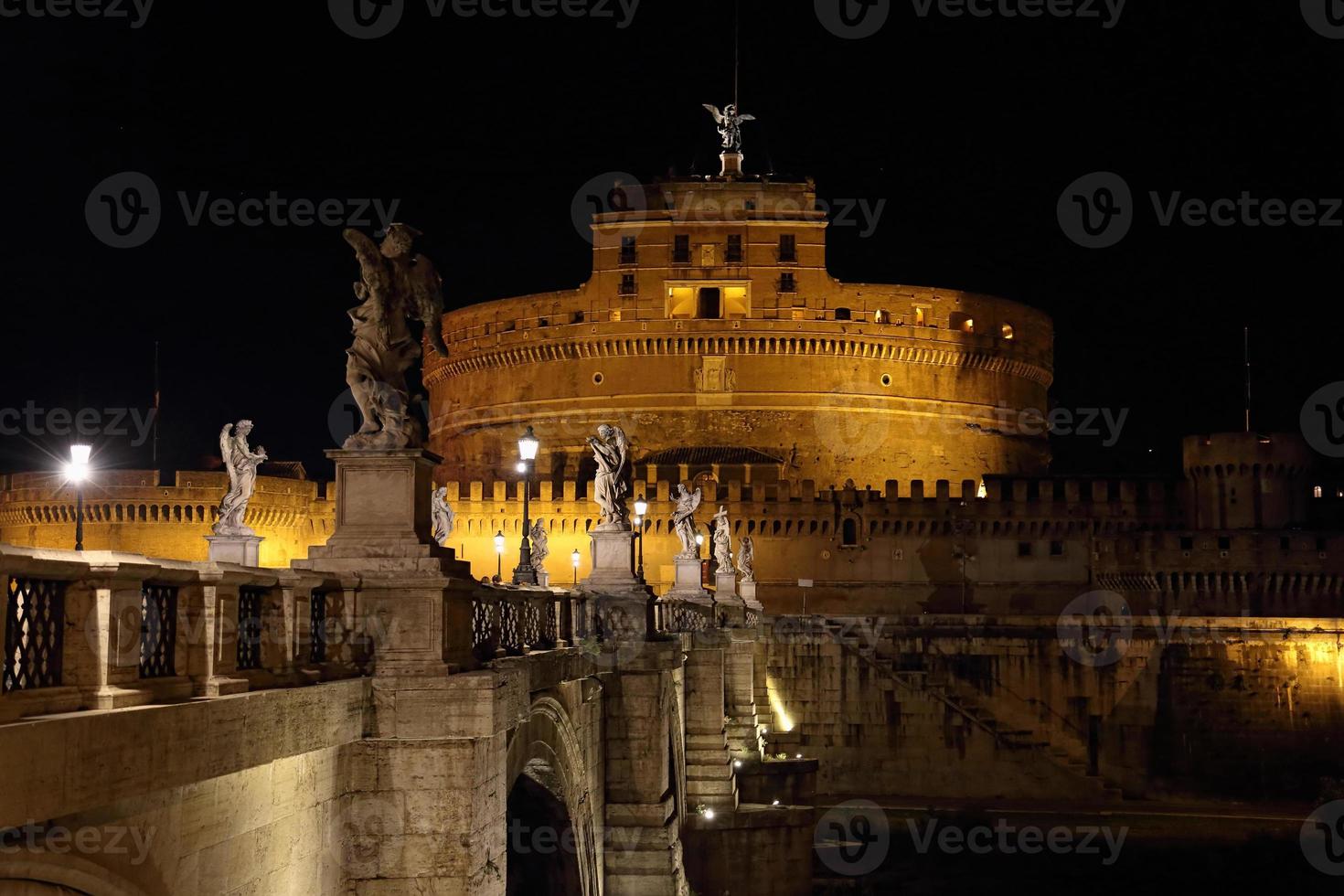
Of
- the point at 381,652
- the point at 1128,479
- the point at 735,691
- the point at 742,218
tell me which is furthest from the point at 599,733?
the point at 742,218

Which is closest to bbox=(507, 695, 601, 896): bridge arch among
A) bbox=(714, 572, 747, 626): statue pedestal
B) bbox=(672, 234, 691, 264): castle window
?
bbox=(714, 572, 747, 626): statue pedestal

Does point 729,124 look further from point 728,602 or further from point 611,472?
point 611,472

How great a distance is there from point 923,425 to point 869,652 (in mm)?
20340

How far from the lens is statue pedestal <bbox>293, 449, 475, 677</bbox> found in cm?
835

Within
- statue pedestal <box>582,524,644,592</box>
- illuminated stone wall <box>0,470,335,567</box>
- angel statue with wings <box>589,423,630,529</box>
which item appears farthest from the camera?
illuminated stone wall <box>0,470,335,567</box>

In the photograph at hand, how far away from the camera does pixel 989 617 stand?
42719mm

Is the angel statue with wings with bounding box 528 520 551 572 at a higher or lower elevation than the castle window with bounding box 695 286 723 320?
lower

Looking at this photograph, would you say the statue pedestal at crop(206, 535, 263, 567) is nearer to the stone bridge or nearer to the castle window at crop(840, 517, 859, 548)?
the stone bridge

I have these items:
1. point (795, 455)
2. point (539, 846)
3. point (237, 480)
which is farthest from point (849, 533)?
point (539, 846)

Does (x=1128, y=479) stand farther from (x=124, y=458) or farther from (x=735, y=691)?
(x=124, y=458)

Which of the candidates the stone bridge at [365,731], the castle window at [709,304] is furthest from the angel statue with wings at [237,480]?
the castle window at [709,304]

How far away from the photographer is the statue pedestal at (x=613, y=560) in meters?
16.7

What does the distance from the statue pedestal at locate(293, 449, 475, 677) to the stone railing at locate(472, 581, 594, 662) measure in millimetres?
628

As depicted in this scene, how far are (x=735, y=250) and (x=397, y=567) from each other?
50.7m
